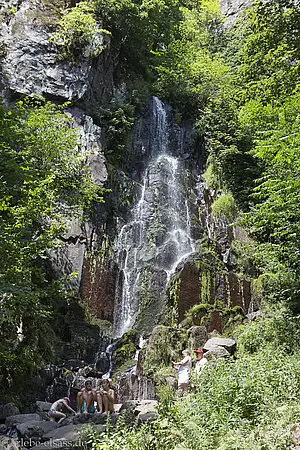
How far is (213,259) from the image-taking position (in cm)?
1512

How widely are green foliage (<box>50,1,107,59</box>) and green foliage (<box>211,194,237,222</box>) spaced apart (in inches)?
354

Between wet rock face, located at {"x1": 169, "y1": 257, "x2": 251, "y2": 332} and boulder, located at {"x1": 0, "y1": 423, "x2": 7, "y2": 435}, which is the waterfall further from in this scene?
boulder, located at {"x1": 0, "y1": 423, "x2": 7, "y2": 435}

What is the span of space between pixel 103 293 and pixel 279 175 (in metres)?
8.15

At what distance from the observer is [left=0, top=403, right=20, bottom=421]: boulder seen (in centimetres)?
898

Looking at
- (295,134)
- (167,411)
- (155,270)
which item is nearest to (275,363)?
(167,411)

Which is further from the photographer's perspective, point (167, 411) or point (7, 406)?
point (7, 406)

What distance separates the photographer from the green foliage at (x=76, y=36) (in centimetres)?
1973

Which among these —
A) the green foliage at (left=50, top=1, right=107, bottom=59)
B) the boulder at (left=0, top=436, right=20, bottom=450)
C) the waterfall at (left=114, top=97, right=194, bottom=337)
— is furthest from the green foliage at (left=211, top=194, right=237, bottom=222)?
the boulder at (left=0, top=436, right=20, bottom=450)

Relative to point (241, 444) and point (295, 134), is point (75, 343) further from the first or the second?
point (241, 444)

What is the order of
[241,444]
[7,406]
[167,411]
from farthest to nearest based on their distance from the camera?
1. [7,406]
2. [167,411]
3. [241,444]

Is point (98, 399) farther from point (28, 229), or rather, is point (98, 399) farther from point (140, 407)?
point (28, 229)

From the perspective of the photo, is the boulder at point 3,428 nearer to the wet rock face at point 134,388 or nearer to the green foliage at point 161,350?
the wet rock face at point 134,388

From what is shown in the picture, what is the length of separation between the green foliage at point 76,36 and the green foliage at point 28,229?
606 cm

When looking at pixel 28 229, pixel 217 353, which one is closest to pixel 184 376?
pixel 217 353
